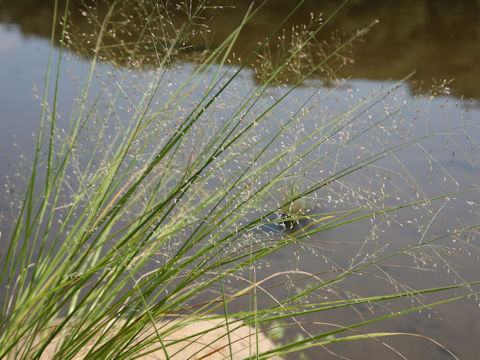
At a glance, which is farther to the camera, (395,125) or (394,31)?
(394,31)

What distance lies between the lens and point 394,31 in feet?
18.9

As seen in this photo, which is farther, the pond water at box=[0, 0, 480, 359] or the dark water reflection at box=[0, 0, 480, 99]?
the dark water reflection at box=[0, 0, 480, 99]

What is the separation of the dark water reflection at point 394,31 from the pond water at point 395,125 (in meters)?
0.01

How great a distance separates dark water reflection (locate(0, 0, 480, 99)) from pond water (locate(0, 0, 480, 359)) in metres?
0.01

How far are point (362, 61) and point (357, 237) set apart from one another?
277 cm

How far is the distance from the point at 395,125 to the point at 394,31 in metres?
4.65

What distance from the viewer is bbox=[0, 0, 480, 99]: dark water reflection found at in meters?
4.43

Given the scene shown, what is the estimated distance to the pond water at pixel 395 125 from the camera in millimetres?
1759

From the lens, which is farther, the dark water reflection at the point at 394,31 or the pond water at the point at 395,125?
the dark water reflection at the point at 394,31

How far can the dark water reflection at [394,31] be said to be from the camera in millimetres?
4430

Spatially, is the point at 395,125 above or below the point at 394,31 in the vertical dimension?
below

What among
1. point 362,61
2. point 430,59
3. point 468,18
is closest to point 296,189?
point 362,61

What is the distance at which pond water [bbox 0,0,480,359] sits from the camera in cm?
176

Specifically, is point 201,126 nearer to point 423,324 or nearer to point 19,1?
point 423,324
